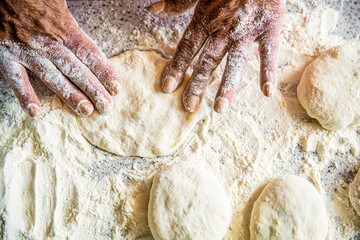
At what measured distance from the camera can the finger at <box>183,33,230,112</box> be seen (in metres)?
1.09

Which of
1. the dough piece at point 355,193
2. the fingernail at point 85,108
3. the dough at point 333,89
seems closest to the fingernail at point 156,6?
the fingernail at point 85,108

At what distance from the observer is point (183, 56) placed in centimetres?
112

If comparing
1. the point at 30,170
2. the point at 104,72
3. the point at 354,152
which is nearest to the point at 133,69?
the point at 104,72

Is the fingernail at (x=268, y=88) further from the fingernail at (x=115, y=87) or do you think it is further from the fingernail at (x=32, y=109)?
the fingernail at (x=32, y=109)

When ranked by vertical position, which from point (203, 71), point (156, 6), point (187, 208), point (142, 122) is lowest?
point (187, 208)

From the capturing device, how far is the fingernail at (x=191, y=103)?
1.09 m

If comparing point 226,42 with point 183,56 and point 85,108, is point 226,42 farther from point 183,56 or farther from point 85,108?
point 85,108

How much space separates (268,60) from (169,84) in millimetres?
418

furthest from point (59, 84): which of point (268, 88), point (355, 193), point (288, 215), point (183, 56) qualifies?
point (355, 193)

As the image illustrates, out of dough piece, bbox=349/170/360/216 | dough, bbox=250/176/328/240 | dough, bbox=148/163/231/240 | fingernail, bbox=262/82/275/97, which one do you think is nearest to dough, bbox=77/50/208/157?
dough, bbox=148/163/231/240

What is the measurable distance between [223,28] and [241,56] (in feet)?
0.46

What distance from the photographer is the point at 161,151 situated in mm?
1100

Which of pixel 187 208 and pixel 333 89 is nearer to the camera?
pixel 187 208

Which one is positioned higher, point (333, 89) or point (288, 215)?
point (333, 89)
